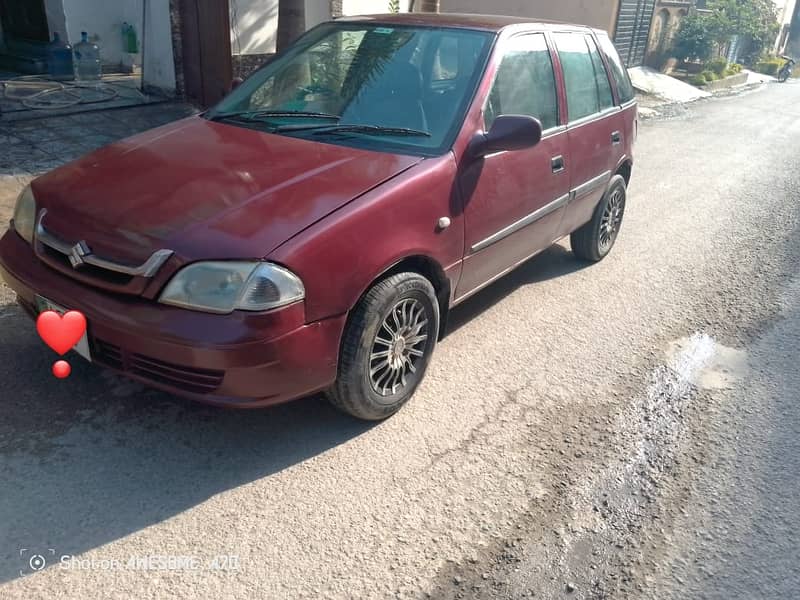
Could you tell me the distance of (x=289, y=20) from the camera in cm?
810

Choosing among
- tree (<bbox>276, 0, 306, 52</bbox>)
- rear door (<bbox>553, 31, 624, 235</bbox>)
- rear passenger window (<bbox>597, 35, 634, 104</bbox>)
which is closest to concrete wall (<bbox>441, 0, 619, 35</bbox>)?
tree (<bbox>276, 0, 306, 52</bbox>)

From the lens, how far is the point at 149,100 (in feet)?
32.0

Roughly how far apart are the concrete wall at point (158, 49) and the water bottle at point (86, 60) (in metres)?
1.08

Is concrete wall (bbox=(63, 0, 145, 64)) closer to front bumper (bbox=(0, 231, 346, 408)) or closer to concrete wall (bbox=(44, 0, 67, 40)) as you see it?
concrete wall (bbox=(44, 0, 67, 40))

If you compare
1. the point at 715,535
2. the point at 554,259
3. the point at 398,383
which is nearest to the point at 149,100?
the point at 554,259

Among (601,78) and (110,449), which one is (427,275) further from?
(601,78)

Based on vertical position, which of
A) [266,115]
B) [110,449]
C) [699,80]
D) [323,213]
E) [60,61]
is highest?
[266,115]

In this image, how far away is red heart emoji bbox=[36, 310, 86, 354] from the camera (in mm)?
2854

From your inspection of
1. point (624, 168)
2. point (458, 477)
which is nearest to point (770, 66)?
point (624, 168)

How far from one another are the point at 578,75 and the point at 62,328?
12.1 feet

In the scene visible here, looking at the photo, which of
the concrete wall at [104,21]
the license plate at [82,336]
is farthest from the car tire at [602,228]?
the concrete wall at [104,21]

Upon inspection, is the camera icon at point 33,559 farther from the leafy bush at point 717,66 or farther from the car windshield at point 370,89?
the leafy bush at point 717,66

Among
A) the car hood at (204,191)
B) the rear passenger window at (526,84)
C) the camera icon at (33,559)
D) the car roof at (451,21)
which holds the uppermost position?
the car roof at (451,21)

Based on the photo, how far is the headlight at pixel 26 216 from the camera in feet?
10.7
